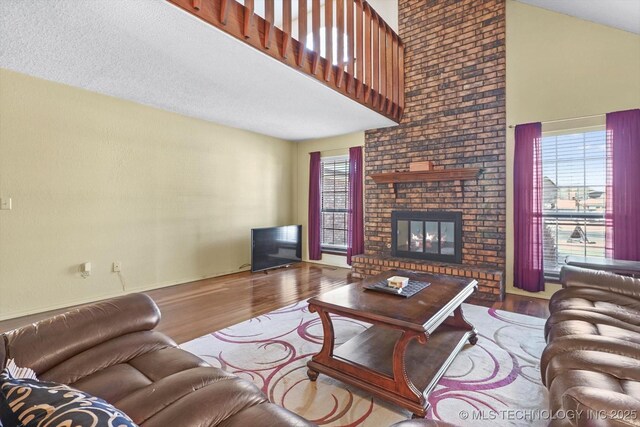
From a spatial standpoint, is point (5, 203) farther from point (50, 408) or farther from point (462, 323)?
point (462, 323)

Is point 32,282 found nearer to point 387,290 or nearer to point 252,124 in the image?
point 252,124

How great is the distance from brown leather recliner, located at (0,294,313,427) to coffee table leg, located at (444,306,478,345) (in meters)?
1.91

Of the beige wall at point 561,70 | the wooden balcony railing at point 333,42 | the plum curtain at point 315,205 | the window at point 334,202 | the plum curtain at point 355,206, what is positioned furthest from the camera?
the plum curtain at point 315,205

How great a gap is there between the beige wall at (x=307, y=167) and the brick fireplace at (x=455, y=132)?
2.59 ft

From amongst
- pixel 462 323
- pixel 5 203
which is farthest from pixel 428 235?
pixel 5 203

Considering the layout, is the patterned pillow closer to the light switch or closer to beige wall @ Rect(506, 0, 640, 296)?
the light switch

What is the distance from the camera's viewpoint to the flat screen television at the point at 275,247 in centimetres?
482

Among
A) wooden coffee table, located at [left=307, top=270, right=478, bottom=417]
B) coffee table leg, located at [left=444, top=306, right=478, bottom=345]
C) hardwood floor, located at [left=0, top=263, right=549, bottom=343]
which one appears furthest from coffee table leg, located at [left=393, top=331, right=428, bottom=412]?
hardwood floor, located at [left=0, top=263, right=549, bottom=343]

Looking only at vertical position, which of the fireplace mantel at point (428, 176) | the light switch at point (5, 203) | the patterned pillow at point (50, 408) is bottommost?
the patterned pillow at point (50, 408)

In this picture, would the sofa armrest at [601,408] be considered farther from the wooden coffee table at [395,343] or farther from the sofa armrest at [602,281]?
the sofa armrest at [602,281]

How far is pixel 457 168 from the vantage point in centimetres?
414

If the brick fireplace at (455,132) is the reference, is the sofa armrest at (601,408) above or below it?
below

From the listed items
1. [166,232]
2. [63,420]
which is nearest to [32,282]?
[166,232]

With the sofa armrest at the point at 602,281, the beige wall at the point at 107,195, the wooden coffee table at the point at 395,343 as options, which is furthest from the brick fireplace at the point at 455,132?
the beige wall at the point at 107,195
